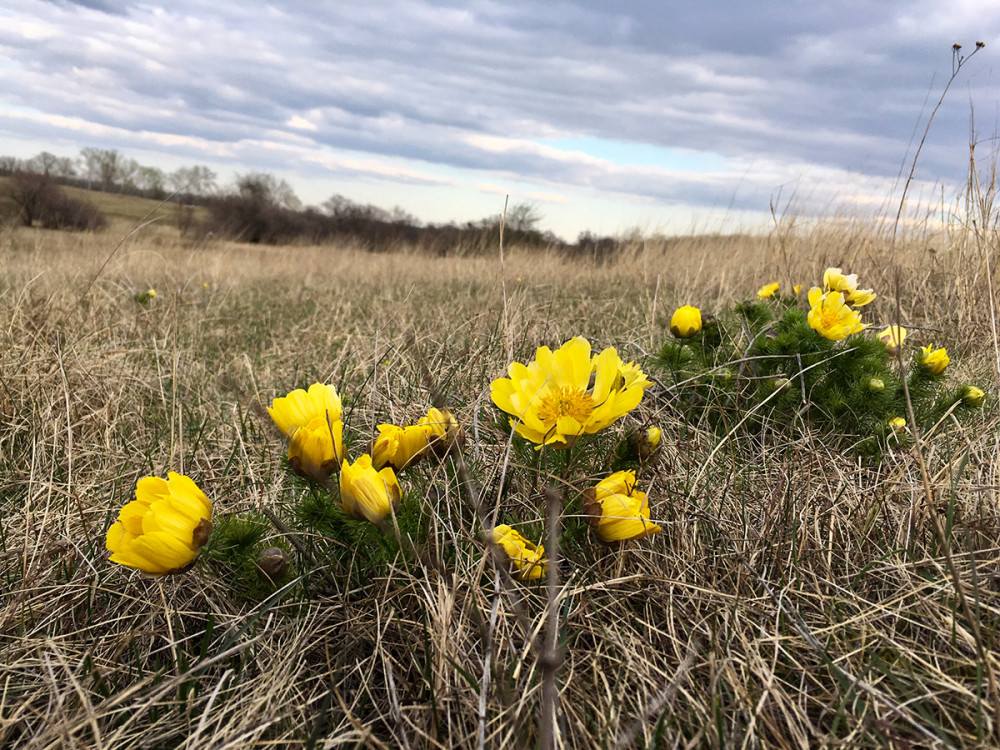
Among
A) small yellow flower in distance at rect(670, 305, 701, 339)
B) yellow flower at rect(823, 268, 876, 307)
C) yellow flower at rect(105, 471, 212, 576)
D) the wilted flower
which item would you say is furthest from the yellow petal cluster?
yellow flower at rect(823, 268, 876, 307)

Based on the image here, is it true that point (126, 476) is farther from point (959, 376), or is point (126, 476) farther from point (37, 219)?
point (37, 219)

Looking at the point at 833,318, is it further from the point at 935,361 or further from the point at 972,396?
the point at 972,396

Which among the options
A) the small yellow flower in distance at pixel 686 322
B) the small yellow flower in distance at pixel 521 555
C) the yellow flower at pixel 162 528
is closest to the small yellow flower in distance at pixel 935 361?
the small yellow flower in distance at pixel 686 322

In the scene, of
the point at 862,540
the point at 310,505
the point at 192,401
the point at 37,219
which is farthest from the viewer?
the point at 37,219

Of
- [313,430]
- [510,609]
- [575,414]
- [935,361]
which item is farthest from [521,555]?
[935,361]

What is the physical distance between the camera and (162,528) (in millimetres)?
917


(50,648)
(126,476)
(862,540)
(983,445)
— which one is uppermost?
(983,445)

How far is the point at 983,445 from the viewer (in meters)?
1.66

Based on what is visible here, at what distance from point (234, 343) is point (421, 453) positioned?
2.67m

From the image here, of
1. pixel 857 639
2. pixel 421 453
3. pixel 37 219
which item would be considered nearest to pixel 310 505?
pixel 421 453

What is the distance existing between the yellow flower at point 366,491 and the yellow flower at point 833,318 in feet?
4.42

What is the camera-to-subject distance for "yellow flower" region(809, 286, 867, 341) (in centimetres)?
171

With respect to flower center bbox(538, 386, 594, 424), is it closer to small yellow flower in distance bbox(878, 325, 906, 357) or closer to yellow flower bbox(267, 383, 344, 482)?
yellow flower bbox(267, 383, 344, 482)

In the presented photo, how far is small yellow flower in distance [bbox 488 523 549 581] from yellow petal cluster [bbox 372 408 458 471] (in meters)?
0.19
